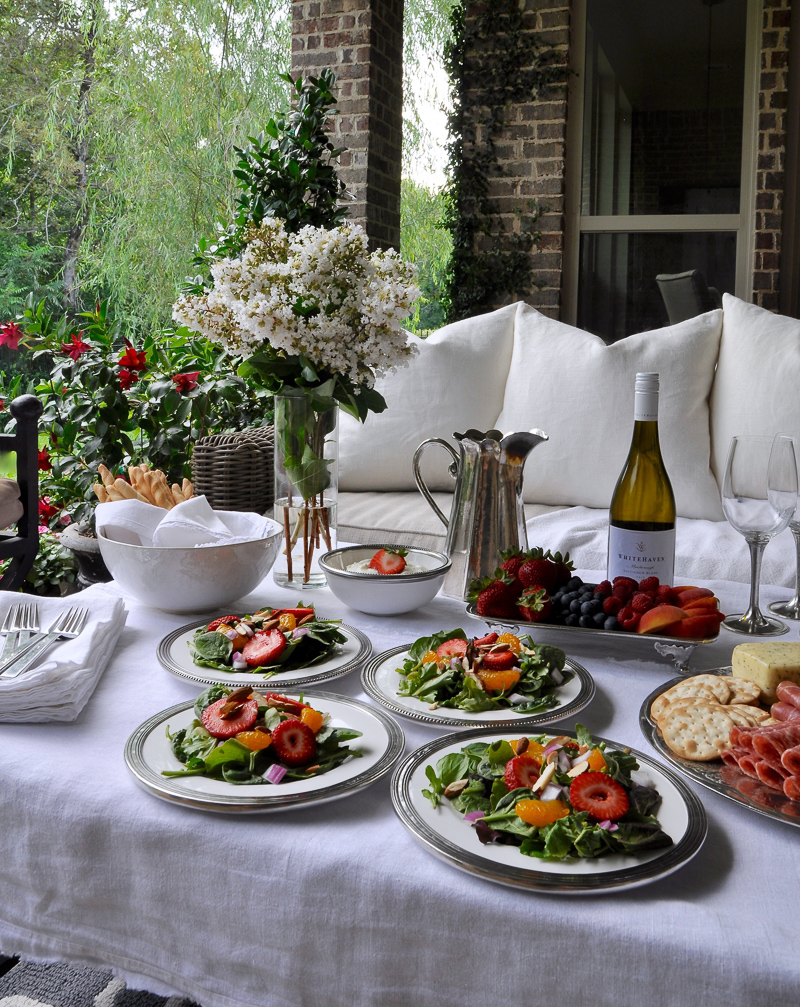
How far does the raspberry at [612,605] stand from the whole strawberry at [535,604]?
0.06 metres

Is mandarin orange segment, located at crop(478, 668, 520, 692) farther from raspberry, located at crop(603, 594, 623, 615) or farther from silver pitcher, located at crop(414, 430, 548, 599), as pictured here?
silver pitcher, located at crop(414, 430, 548, 599)

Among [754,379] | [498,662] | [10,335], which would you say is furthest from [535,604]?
[10,335]

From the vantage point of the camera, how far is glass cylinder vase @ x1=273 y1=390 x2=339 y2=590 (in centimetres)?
113

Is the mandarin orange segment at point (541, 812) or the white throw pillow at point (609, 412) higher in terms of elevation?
the white throw pillow at point (609, 412)

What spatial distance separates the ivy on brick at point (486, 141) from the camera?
12.9 feet

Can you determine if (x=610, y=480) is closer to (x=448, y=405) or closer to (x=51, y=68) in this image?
(x=448, y=405)

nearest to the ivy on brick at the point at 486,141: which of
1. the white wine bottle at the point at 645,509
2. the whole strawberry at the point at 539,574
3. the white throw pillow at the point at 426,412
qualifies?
the white throw pillow at the point at 426,412

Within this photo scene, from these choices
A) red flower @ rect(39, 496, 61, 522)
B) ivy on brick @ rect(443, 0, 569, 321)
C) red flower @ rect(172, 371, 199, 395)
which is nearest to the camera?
red flower @ rect(172, 371, 199, 395)

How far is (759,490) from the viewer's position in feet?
3.13

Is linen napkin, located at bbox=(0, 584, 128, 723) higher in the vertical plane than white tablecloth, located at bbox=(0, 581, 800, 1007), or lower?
higher

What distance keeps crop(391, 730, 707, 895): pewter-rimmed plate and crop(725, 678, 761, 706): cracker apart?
142 millimetres

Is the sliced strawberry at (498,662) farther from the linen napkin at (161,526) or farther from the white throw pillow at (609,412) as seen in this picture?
the white throw pillow at (609,412)

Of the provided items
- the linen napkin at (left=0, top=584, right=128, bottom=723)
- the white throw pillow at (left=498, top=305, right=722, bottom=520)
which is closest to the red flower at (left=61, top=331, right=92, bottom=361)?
the white throw pillow at (left=498, top=305, right=722, bottom=520)

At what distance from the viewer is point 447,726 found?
70 centimetres
